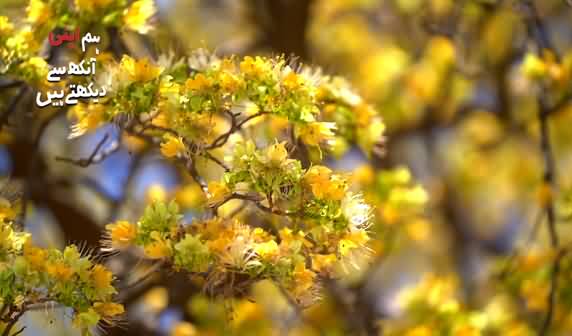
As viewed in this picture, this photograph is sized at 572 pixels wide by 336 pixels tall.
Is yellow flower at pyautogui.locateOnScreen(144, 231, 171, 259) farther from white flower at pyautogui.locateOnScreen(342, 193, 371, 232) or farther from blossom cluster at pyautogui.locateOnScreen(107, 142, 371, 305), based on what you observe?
white flower at pyautogui.locateOnScreen(342, 193, 371, 232)

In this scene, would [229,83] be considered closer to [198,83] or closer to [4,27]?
[198,83]

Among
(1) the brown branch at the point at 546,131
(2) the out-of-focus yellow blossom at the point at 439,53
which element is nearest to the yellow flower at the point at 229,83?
(1) the brown branch at the point at 546,131

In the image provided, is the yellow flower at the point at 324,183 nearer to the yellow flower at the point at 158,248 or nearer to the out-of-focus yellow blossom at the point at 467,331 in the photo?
the yellow flower at the point at 158,248

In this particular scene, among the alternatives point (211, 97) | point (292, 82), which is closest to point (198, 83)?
point (211, 97)

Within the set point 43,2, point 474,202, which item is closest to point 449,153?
point 474,202

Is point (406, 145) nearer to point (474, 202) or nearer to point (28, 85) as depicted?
point (474, 202)
